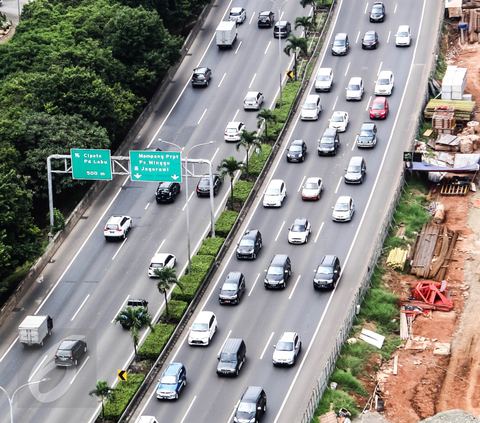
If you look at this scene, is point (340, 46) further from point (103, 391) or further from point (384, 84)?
point (103, 391)

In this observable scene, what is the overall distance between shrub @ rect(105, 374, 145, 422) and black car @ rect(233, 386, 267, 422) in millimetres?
8447

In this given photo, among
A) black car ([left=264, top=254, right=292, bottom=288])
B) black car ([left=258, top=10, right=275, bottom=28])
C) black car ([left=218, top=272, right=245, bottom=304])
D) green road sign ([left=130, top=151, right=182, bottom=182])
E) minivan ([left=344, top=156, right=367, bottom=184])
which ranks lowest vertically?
black car ([left=218, top=272, right=245, bottom=304])

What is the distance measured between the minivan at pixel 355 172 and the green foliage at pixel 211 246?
578 inches

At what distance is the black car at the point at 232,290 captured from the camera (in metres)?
85.3

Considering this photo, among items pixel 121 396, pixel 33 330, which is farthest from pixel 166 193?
pixel 121 396

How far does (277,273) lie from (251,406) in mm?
17358

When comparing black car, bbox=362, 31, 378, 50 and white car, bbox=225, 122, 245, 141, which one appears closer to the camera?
white car, bbox=225, 122, 245, 141

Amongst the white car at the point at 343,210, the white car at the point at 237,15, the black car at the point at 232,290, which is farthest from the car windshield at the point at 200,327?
the white car at the point at 237,15

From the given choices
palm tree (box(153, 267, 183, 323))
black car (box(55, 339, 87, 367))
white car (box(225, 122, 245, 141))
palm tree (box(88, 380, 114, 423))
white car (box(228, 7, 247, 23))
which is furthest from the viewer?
white car (box(228, 7, 247, 23))

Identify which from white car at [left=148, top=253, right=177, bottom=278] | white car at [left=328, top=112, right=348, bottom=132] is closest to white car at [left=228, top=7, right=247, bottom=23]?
white car at [left=328, top=112, right=348, bottom=132]

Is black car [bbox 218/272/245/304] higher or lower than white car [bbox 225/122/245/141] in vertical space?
lower

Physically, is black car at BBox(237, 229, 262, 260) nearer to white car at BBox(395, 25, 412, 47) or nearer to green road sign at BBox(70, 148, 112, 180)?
green road sign at BBox(70, 148, 112, 180)

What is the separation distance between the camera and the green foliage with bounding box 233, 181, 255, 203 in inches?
3895

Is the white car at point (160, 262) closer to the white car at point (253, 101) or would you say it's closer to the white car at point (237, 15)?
the white car at point (253, 101)
